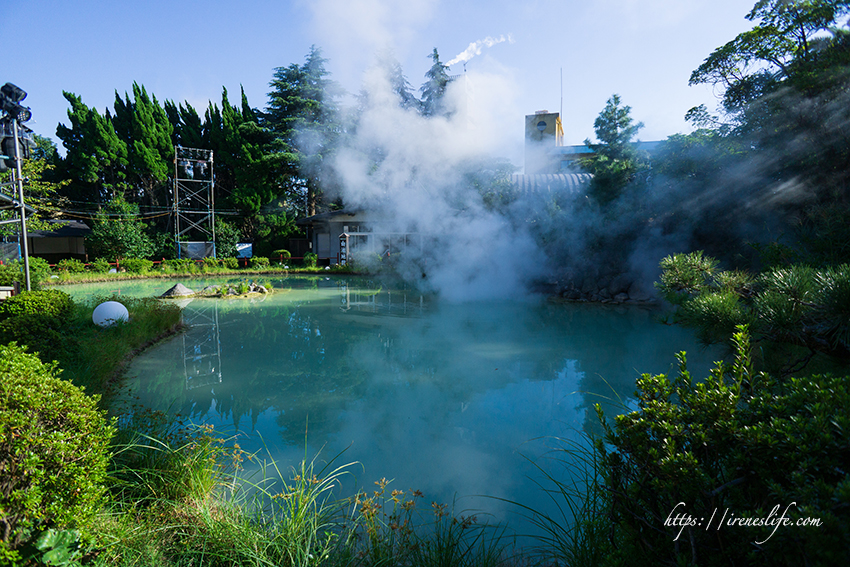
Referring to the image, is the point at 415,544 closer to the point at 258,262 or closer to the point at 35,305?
the point at 35,305

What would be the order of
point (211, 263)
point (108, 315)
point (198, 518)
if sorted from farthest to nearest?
point (211, 263)
point (108, 315)
point (198, 518)

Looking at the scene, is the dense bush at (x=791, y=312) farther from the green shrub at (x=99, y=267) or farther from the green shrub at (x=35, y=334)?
the green shrub at (x=99, y=267)

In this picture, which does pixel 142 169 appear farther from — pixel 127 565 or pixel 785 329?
pixel 785 329

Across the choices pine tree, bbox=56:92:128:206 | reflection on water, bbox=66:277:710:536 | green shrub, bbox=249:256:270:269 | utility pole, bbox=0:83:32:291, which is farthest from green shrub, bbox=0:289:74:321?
pine tree, bbox=56:92:128:206

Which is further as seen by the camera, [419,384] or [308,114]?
[308,114]

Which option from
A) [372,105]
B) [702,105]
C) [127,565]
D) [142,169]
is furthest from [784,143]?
[142,169]

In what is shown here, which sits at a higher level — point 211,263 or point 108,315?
point 211,263

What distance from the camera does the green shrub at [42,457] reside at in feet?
5.41

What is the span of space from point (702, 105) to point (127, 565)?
41.5ft

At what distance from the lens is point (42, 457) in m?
1.76

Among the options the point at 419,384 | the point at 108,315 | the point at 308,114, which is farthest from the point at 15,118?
the point at 308,114

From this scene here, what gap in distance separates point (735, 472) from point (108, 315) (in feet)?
30.3

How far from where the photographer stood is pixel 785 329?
1895mm

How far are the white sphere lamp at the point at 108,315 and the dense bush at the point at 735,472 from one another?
864 centimetres
